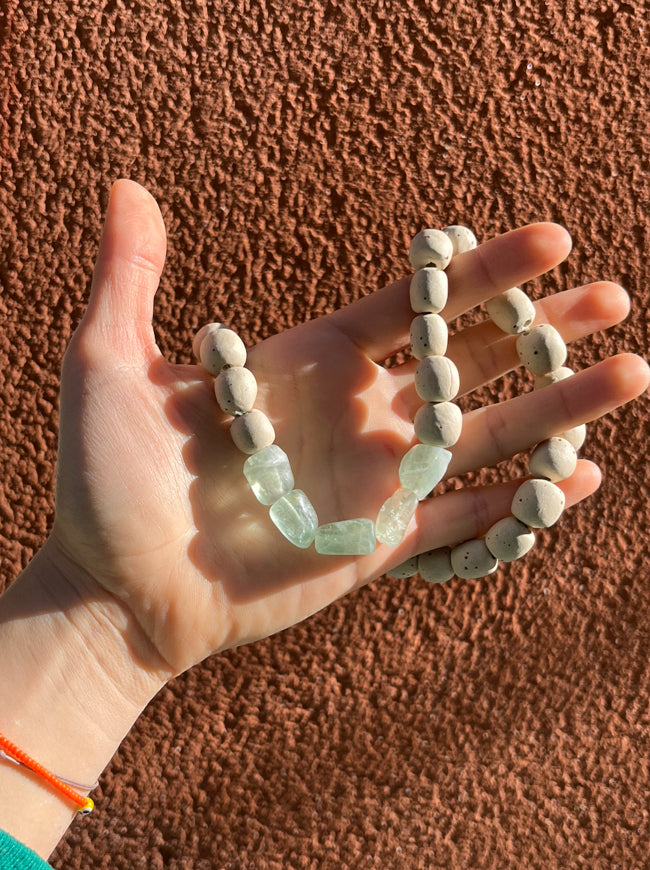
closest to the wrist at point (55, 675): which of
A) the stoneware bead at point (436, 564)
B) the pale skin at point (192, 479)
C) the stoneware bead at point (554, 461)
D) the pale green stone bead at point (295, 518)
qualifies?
the pale skin at point (192, 479)

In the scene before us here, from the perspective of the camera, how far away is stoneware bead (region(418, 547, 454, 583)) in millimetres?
781

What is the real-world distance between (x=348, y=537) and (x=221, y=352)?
184 mm

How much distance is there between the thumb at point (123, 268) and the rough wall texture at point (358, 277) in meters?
0.21

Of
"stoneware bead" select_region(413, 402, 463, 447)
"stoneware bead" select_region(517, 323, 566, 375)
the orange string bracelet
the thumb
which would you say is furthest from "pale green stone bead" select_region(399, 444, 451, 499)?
the orange string bracelet

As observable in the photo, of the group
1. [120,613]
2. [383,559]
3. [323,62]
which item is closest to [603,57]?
[323,62]

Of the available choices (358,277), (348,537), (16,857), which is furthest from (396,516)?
(16,857)

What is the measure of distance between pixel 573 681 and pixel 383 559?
268 millimetres

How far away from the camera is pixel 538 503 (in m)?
0.72

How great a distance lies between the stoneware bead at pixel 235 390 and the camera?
706mm

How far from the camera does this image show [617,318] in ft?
2.53

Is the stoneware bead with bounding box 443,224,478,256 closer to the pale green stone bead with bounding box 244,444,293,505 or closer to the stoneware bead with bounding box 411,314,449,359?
the stoneware bead with bounding box 411,314,449,359

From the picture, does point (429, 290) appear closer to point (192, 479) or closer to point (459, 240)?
point (459, 240)

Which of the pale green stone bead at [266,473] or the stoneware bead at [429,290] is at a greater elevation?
the stoneware bead at [429,290]

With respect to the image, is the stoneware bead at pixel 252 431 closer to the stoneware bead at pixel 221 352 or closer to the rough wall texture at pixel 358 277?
the stoneware bead at pixel 221 352
